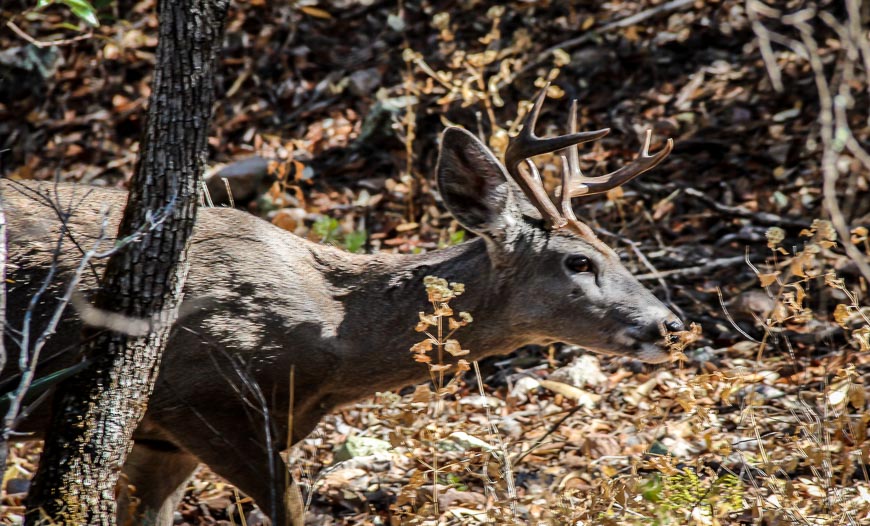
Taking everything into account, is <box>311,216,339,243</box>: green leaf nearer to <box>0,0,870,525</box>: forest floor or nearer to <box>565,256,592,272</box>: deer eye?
<box>0,0,870,525</box>: forest floor

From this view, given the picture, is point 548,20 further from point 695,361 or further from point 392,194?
point 695,361

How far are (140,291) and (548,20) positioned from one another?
689cm

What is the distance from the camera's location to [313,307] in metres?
4.91

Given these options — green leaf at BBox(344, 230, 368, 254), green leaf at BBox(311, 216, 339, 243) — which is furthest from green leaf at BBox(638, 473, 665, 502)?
green leaf at BBox(311, 216, 339, 243)

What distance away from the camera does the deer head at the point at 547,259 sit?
4.96 metres

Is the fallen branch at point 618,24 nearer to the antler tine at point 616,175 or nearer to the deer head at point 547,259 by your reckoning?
the antler tine at point 616,175

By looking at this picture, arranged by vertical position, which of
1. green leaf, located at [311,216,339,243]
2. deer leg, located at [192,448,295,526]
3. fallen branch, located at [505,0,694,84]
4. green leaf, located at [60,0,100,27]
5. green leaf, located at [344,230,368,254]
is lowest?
green leaf, located at [344,230,368,254]

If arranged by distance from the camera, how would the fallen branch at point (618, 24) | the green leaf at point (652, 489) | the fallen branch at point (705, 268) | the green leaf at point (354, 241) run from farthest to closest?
the fallen branch at point (618, 24) → the green leaf at point (354, 241) → the fallen branch at point (705, 268) → the green leaf at point (652, 489)

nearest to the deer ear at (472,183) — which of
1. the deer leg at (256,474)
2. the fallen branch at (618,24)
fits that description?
the deer leg at (256,474)

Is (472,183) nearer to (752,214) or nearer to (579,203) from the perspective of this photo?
(579,203)

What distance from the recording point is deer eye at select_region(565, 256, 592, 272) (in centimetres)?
506

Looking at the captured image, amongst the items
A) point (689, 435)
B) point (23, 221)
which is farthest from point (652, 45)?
point (23, 221)

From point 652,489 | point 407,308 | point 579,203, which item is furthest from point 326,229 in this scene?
point 652,489

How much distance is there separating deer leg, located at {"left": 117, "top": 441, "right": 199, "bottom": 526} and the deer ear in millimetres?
1762
